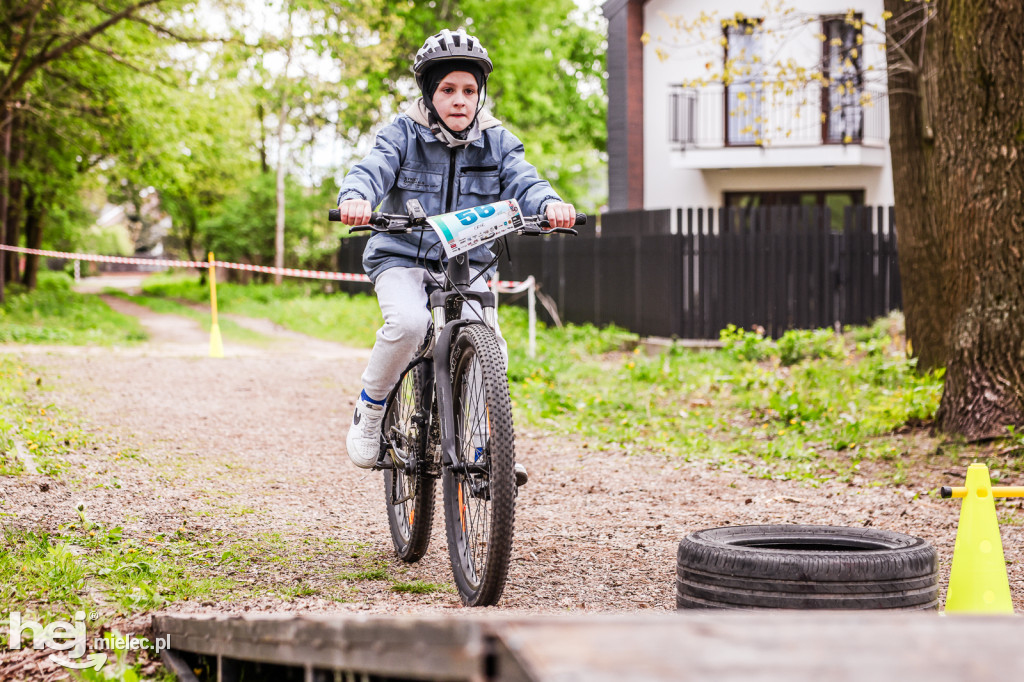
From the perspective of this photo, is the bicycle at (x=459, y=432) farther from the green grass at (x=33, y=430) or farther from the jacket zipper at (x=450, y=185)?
the green grass at (x=33, y=430)

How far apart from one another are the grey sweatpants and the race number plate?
0.99 feet

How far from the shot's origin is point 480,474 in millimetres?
3779

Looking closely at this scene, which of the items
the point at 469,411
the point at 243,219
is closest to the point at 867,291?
the point at 469,411

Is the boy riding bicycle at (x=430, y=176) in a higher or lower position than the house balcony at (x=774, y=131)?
lower

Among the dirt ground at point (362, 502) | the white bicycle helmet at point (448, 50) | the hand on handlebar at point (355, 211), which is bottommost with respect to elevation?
the dirt ground at point (362, 502)

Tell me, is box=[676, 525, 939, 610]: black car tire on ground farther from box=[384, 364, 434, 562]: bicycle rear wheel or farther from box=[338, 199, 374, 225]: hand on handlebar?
box=[338, 199, 374, 225]: hand on handlebar

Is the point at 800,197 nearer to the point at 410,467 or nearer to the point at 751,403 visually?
the point at 751,403

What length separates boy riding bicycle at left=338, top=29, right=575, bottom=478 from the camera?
4.32 meters

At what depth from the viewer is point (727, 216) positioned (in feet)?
55.9

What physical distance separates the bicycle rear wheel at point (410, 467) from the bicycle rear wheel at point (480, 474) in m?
0.31

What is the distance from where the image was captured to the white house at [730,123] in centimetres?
2203

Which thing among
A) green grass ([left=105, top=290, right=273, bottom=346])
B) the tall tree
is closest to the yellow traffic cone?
green grass ([left=105, top=290, right=273, bottom=346])

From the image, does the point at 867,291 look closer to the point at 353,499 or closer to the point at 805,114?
the point at 805,114

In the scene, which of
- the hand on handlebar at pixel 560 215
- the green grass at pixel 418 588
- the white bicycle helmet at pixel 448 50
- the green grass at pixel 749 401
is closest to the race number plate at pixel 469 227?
the hand on handlebar at pixel 560 215
